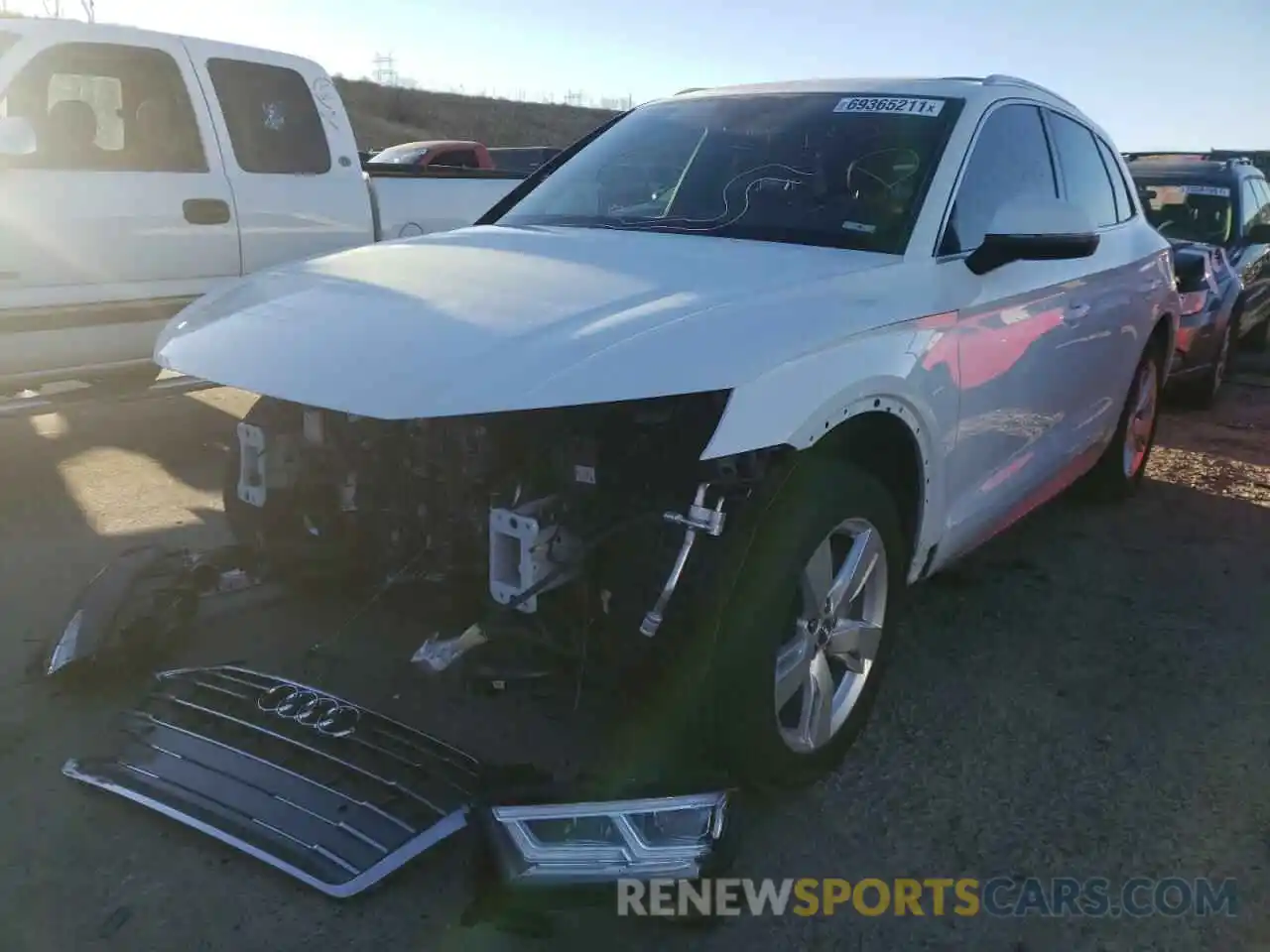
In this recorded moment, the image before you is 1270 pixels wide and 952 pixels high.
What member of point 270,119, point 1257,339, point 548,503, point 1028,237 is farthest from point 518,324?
point 1257,339

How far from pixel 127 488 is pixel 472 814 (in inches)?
149

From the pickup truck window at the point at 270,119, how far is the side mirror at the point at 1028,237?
4.54 m

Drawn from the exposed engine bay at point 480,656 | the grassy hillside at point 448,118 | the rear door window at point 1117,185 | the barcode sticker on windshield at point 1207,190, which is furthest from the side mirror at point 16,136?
the grassy hillside at point 448,118

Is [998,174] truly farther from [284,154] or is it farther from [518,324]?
[284,154]

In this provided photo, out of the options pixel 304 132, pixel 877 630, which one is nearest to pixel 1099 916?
pixel 877 630

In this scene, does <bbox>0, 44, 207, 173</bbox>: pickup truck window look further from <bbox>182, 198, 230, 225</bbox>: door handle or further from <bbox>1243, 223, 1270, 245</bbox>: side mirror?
<bbox>1243, 223, 1270, 245</bbox>: side mirror

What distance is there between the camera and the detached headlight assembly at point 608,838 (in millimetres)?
2324

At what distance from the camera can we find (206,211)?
6090 mm

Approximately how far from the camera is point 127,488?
5.47 meters

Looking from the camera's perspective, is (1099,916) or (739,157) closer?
(1099,916)

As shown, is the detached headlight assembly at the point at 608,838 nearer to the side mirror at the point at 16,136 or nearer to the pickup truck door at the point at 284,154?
the side mirror at the point at 16,136

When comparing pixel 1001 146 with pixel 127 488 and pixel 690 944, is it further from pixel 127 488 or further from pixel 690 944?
pixel 127 488

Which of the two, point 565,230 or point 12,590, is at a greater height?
point 565,230

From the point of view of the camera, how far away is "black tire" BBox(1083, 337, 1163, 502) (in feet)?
17.7
